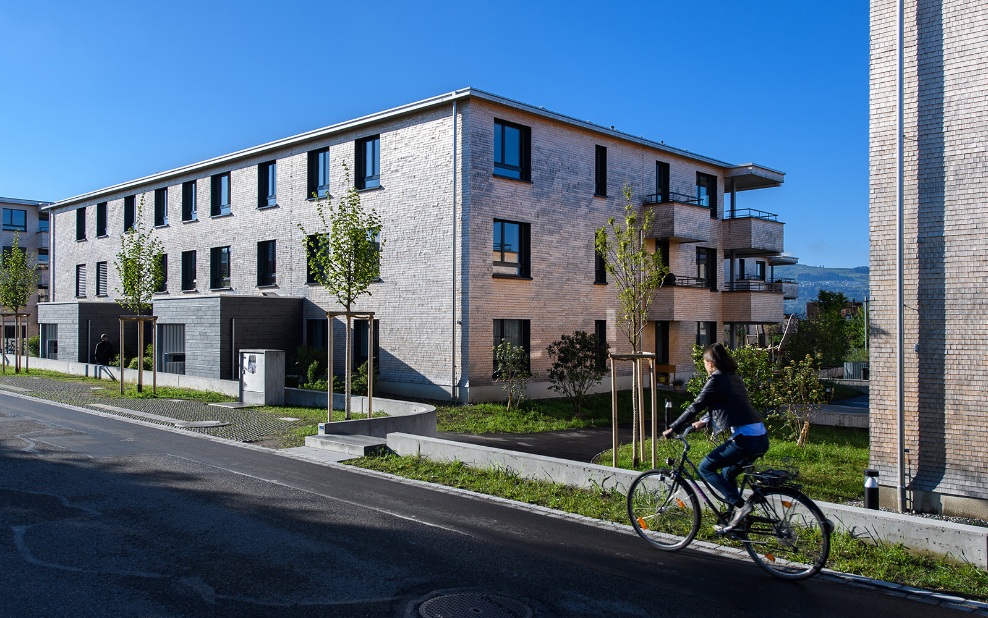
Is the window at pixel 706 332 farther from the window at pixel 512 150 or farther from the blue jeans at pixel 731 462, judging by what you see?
the blue jeans at pixel 731 462

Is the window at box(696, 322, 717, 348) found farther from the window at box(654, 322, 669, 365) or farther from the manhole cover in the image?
the manhole cover

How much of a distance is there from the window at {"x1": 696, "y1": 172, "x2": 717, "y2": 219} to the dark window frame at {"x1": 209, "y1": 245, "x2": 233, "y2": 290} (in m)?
19.4

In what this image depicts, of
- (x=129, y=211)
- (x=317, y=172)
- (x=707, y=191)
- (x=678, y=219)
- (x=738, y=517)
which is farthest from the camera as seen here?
(x=129, y=211)

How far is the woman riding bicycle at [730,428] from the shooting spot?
6.75 meters

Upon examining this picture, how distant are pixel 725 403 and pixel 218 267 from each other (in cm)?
2811

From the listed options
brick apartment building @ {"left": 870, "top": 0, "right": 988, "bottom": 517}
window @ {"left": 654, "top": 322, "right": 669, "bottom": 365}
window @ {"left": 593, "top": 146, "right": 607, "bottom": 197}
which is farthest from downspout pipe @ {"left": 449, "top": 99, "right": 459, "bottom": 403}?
brick apartment building @ {"left": 870, "top": 0, "right": 988, "bottom": 517}

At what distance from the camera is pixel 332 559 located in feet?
22.1

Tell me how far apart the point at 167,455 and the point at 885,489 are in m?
10.7

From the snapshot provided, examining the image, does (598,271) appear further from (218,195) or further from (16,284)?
(16,284)

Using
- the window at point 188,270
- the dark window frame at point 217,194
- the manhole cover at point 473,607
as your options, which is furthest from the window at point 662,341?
the manhole cover at point 473,607

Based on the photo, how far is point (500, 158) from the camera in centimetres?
2234

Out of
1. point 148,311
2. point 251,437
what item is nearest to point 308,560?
point 251,437

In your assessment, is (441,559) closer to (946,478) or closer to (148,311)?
(946,478)

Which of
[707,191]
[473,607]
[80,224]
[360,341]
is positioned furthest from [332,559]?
[80,224]
